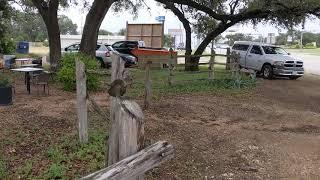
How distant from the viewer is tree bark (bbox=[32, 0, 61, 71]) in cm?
1725

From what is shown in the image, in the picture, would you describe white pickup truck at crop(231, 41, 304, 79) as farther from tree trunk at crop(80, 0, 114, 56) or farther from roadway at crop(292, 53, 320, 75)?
tree trunk at crop(80, 0, 114, 56)

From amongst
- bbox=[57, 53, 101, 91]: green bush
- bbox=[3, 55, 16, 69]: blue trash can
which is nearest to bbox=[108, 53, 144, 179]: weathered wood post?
bbox=[57, 53, 101, 91]: green bush

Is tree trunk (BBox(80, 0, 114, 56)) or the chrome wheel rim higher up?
tree trunk (BBox(80, 0, 114, 56))

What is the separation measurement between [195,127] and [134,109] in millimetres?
6620

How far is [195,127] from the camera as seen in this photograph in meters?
9.61

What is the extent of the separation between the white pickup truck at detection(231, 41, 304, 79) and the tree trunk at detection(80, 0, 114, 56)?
905 centimetres

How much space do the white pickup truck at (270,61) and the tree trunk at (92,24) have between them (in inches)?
356

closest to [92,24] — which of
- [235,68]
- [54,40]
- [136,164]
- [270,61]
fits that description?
[54,40]

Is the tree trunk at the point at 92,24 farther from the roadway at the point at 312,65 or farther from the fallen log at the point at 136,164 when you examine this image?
the roadway at the point at 312,65

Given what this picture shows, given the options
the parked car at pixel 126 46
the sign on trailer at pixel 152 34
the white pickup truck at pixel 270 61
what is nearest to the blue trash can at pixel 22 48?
the sign on trailer at pixel 152 34

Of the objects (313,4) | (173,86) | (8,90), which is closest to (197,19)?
(313,4)

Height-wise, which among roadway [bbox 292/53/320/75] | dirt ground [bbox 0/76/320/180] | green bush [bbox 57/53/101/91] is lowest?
dirt ground [bbox 0/76/320/180]

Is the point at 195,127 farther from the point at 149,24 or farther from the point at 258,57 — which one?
the point at 149,24

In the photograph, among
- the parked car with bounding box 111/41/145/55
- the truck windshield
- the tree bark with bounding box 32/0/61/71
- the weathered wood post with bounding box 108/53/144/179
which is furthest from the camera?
the parked car with bounding box 111/41/145/55
